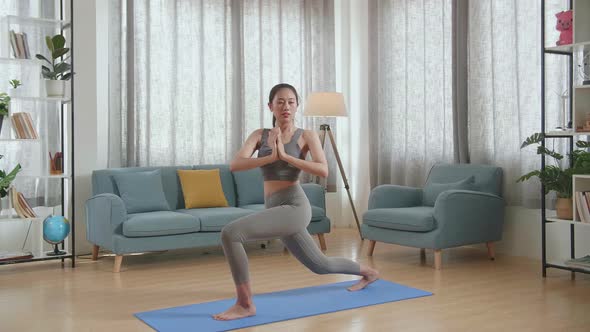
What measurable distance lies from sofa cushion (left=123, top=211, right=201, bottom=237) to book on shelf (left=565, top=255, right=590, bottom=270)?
2.88 metres

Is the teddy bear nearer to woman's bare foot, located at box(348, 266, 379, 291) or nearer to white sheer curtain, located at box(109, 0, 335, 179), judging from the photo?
woman's bare foot, located at box(348, 266, 379, 291)

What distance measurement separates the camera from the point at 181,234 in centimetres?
544

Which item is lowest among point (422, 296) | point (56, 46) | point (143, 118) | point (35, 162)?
point (422, 296)

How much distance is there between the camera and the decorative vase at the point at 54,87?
5500 millimetres

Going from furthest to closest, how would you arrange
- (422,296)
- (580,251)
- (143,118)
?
(143,118) < (580,251) < (422,296)

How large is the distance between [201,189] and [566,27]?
333 centimetres

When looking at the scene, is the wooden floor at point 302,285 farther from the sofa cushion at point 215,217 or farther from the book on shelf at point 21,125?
the book on shelf at point 21,125

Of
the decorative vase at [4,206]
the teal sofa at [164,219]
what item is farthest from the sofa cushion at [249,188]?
the decorative vase at [4,206]

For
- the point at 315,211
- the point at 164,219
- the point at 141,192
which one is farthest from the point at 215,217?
the point at 315,211

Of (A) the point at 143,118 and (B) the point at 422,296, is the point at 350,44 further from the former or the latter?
(B) the point at 422,296

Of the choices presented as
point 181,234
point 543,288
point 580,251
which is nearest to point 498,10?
point 580,251

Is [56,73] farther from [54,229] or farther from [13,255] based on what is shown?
[13,255]

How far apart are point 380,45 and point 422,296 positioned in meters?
3.72

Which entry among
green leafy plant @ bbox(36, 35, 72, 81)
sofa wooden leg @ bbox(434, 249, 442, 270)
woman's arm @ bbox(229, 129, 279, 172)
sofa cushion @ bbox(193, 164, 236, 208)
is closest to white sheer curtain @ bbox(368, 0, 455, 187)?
sofa wooden leg @ bbox(434, 249, 442, 270)
